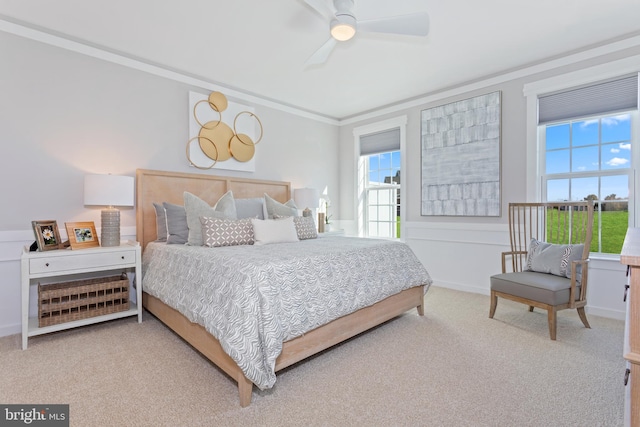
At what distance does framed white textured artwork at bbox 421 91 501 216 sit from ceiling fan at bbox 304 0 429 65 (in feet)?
6.20

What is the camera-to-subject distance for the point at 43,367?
2057 mm

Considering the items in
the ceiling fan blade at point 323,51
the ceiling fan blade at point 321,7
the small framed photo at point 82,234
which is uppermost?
the ceiling fan blade at point 321,7

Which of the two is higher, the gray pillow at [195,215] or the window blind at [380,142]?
the window blind at [380,142]

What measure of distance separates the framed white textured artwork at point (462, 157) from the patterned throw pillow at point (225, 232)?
2579 millimetres

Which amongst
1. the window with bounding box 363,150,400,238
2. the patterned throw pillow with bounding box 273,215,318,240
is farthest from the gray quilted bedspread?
the window with bounding box 363,150,400,238

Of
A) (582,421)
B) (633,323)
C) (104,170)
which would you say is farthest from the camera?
(104,170)

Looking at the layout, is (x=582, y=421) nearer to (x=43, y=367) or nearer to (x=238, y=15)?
(x=43, y=367)

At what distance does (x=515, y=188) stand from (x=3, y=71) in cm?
499

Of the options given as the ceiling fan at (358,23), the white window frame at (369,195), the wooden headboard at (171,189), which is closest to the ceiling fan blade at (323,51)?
the ceiling fan at (358,23)

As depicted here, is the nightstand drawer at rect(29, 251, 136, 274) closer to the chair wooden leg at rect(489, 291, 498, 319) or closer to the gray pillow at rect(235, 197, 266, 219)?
the gray pillow at rect(235, 197, 266, 219)

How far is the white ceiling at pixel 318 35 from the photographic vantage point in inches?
95.1

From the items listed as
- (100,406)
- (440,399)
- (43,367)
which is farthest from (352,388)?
(43,367)

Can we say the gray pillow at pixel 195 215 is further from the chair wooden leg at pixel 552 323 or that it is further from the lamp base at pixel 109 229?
the chair wooden leg at pixel 552 323

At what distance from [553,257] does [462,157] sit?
163cm
